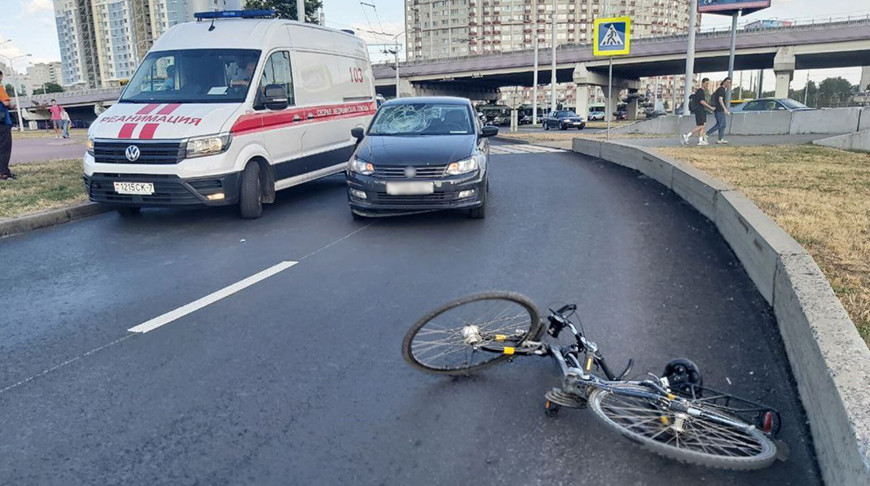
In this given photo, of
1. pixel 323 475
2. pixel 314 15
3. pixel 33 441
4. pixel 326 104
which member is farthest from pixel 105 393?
pixel 314 15

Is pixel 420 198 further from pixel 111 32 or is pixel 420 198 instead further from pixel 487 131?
pixel 111 32

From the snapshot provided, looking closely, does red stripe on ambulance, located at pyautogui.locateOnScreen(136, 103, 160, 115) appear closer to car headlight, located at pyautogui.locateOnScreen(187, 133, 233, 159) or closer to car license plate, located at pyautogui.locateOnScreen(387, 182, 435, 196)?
car headlight, located at pyautogui.locateOnScreen(187, 133, 233, 159)

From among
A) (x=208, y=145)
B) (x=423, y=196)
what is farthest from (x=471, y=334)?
(x=208, y=145)

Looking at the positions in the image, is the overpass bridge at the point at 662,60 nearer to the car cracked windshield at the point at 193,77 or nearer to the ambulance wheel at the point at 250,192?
the car cracked windshield at the point at 193,77

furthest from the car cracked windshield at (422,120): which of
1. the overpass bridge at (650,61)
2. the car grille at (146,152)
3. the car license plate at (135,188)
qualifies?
the overpass bridge at (650,61)

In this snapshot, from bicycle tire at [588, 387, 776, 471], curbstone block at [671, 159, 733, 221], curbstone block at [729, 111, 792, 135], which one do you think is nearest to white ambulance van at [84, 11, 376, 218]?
curbstone block at [671, 159, 733, 221]

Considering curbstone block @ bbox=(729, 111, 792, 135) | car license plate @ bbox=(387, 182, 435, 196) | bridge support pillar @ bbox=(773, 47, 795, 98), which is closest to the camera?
car license plate @ bbox=(387, 182, 435, 196)

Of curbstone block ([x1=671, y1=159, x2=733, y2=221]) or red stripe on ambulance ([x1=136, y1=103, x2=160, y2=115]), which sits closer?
curbstone block ([x1=671, y1=159, x2=733, y2=221])

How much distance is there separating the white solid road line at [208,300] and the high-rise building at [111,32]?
6369 inches

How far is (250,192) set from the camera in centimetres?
869

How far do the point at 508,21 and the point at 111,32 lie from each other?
100957 millimetres

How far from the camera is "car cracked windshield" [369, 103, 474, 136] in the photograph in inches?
362

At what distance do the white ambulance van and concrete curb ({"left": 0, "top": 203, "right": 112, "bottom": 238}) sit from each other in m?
0.65

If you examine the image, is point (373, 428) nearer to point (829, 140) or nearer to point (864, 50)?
point (829, 140)
